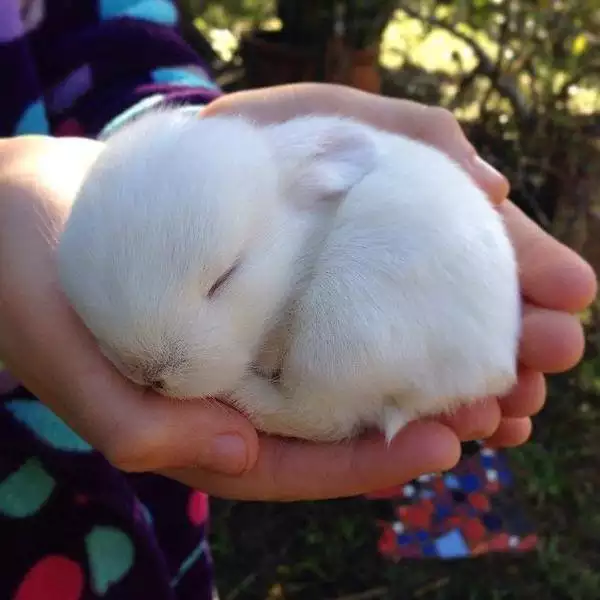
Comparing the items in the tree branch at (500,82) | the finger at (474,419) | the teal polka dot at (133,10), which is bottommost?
the tree branch at (500,82)

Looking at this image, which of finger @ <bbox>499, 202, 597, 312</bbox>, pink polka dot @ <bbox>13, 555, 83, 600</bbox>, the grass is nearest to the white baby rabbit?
finger @ <bbox>499, 202, 597, 312</bbox>

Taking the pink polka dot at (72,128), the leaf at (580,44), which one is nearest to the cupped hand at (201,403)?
the pink polka dot at (72,128)

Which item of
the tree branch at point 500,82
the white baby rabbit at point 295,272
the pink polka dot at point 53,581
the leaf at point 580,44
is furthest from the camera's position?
the tree branch at point 500,82

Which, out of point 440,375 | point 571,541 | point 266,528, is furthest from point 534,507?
point 440,375

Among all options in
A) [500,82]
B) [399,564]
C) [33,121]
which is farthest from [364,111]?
[500,82]

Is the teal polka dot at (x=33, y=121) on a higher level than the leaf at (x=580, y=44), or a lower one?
higher

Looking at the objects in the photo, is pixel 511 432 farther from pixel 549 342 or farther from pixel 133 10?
pixel 133 10

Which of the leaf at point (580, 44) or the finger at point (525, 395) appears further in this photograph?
the leaf at point (580, 44)

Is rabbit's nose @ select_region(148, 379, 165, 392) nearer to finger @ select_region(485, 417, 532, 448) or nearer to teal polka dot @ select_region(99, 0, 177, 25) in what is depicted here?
finger @ select_region(485, 417, 532, 448)

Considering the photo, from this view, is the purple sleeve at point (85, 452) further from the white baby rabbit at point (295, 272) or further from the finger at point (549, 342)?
the finger at point (549, 342)
